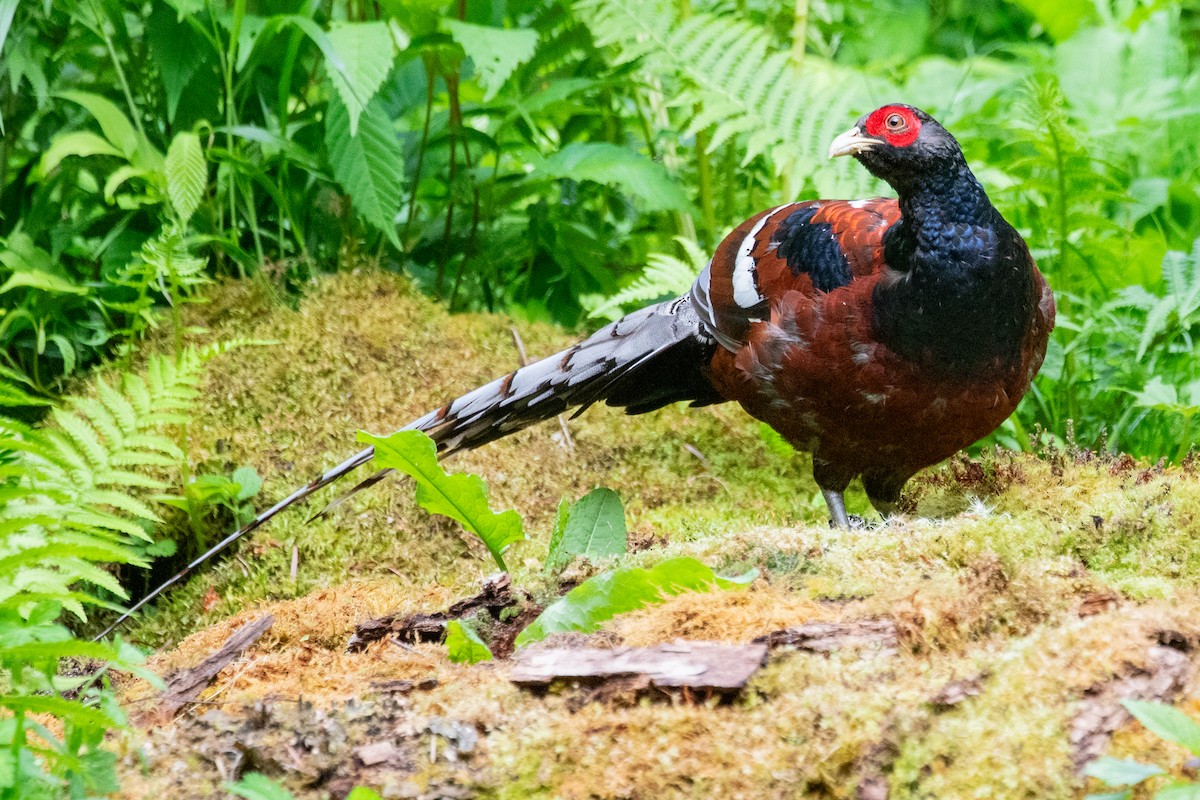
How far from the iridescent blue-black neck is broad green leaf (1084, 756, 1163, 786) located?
182 centimetres

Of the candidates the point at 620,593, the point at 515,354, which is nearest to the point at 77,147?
the point at 515,354

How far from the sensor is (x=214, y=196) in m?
4.50

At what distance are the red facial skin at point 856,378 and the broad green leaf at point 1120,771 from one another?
71.5 inches

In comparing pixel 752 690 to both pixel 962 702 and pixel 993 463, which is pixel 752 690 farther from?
pixel 993 463

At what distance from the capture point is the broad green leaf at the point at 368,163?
4148 millimetres

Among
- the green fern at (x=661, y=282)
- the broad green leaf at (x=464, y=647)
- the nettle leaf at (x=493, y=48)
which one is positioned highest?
the nettle leaf at (x=493, y=48)

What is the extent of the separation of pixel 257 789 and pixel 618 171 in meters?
3.40

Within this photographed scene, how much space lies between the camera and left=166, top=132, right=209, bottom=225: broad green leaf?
3.86 meters

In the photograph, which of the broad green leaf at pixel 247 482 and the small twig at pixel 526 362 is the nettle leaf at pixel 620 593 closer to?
the broad green leaf at pixel 247 482

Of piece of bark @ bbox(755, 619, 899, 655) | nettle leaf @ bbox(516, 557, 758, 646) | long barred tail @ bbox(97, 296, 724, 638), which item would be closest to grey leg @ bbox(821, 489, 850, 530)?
long barred tail @ bbox(97, 296, 724, 638)

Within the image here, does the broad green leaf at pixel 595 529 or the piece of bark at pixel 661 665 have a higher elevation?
the piece of bark at pixel 661 665

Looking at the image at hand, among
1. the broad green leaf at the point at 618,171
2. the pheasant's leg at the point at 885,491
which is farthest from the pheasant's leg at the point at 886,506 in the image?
the broad green leaf at the point at 618,171

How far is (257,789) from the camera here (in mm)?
1581

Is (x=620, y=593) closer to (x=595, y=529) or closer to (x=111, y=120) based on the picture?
(x=595, y=529)
